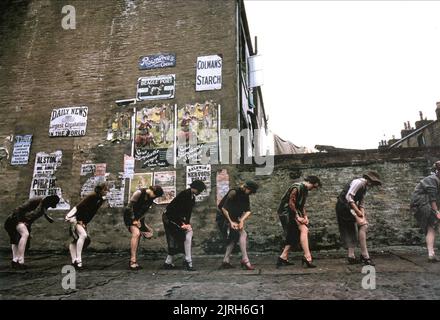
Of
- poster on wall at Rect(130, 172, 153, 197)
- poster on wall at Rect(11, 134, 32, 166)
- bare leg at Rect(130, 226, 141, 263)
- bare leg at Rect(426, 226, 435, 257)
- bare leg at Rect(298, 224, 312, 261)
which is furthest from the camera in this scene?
poster on wall at Rect(11, 134, 32, 166)

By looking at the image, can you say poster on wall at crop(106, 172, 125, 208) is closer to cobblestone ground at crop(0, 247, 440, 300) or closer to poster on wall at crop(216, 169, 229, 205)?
cobblestone ground at crop(0, 247, 440, 300)

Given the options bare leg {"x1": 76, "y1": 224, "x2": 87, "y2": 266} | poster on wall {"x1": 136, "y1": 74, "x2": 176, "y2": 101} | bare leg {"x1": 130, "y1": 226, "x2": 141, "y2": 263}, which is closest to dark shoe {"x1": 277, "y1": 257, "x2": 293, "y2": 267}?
bare leg {"x1": 130, "y1": 226, "x2": 141, "y2": 263}

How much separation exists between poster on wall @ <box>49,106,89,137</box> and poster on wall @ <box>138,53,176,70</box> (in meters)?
2.15

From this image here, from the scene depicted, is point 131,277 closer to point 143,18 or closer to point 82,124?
point 82,124

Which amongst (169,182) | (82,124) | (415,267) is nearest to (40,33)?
(82,124)

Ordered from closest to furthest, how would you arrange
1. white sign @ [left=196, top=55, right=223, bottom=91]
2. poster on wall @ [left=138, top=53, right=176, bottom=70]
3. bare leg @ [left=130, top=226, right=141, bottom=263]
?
bare leg @ [left=130, top=226, right=141, bottom=263]
white sign @ [left=196, top=55, right=223, bottom=91]
poster on wall @ [left=138, top=53, right=176, bottom=70]

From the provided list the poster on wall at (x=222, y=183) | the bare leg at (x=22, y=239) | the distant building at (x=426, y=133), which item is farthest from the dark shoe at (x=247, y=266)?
the distant building at (x=426, y=133)

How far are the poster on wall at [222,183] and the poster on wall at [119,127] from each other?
2892mm

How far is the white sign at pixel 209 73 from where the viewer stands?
910 cm

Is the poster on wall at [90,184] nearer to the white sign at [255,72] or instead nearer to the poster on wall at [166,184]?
the poster on wall at [166,184]

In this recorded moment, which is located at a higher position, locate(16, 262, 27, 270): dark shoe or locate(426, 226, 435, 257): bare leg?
locate(426, 226, 435, 257): bare leg

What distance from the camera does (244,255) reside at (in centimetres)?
608

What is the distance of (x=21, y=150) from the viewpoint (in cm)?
979

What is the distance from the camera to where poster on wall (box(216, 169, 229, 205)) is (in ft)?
27.1
